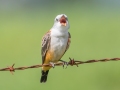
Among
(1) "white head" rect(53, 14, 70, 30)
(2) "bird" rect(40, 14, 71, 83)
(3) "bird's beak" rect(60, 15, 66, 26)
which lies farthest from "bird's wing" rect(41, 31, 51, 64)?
(3) "bird's beak" rect(60, 15, 66, 26)

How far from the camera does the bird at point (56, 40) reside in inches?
371

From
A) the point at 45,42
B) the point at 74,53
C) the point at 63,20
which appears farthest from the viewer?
the point at 74,53

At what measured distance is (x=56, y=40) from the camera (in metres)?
9.64

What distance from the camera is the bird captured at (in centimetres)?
941

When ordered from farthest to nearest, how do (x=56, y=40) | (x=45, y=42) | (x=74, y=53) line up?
(x=74, y=53), (x=45, y=42), (x=56, y=40)

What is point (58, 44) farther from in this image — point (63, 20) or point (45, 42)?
point (63, 20)

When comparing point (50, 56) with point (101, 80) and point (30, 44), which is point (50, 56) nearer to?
point (101, 80)

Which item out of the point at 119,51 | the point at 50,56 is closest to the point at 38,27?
the point at 119,51

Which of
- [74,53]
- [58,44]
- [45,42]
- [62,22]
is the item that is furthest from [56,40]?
[74,53]

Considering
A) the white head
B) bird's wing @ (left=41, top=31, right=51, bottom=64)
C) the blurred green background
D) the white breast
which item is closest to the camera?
the white head

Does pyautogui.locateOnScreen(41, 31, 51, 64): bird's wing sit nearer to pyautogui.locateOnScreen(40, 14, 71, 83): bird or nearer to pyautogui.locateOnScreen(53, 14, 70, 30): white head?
pyautogui.locateOnScreen(40, 14, 71, 83): bird

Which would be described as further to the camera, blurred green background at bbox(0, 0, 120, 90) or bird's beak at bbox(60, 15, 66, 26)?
blurred green background at bbox(0, 0, 120, 90)

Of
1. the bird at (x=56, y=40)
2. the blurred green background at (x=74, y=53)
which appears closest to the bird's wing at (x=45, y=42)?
the bird at (x=56, y=40)

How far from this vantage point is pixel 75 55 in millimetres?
15328
